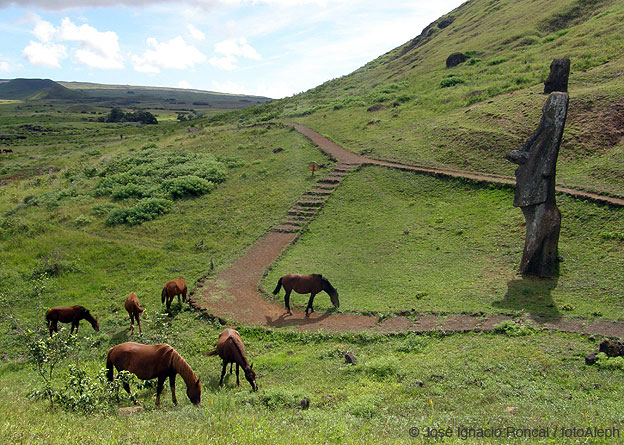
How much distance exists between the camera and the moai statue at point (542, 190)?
17.9 m

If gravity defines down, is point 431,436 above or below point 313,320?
above

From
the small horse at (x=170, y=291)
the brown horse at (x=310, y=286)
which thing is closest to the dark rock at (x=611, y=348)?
the brown horse at (x=310, y=286)

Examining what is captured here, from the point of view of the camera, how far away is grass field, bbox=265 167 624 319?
1692 cm

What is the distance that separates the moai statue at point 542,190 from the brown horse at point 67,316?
17.3m

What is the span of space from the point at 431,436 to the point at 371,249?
1562cm

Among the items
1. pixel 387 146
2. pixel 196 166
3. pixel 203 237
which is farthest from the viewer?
pixel 196 166

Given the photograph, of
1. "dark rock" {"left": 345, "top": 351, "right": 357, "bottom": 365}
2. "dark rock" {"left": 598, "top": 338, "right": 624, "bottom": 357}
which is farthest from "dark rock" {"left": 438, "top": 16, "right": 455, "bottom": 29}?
"dark rock" {"left": 345, "top": 351, "right": 357, "bottom": 365}

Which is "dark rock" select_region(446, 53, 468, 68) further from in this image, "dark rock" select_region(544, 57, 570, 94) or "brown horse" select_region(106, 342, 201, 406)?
"brown horse" select_region(106, 342, 201, 406)

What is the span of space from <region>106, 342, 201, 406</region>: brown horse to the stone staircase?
642 inches

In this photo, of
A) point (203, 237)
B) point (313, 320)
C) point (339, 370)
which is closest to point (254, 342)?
point (313, 320)

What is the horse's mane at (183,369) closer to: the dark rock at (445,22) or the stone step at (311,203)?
the stone step at (311,203)

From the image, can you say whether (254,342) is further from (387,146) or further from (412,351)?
(387,146)

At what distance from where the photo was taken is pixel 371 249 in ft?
77.5

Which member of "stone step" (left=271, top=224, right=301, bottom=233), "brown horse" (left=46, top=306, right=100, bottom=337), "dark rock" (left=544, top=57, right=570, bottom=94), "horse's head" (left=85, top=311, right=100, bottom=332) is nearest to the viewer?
"brown horse" (left=46, top=306, right=100, bottom=337)
